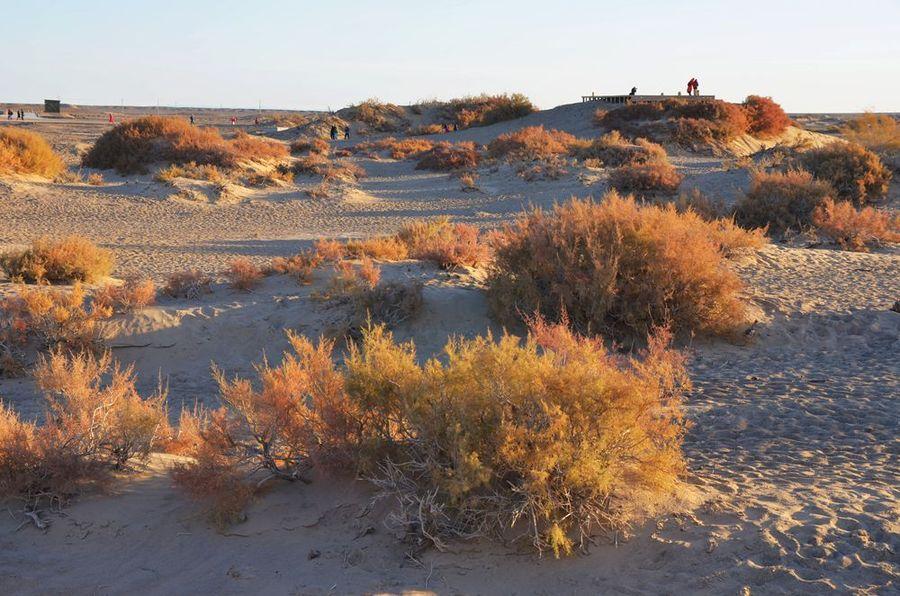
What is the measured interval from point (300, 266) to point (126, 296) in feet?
8.81

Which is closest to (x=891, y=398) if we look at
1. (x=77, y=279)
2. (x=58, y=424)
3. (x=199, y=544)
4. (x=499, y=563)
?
(x=499, y=563)

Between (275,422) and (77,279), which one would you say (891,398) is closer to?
(275,422)

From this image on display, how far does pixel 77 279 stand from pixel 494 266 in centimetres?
599

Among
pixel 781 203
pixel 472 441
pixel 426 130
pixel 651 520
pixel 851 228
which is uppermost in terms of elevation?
pixel 426 130

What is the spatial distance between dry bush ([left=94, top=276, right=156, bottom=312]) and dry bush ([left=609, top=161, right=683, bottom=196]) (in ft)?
45.5

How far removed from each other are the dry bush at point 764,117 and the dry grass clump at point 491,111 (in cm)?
1712

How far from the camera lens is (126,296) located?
1038 cm

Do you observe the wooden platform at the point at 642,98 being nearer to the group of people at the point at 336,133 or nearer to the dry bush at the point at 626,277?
the group of people at the point at 336,133

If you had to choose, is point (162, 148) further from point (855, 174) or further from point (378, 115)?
A: point (378, 115)

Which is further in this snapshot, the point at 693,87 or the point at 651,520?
the point at 693,87

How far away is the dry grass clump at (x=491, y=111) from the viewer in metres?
51.7

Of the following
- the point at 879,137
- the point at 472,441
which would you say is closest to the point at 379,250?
the point at 472,441

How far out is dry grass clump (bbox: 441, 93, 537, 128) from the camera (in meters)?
51.7

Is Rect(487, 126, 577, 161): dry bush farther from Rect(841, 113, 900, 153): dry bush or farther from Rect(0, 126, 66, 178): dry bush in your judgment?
Rect(0, 126, 66, 178): dry bush
